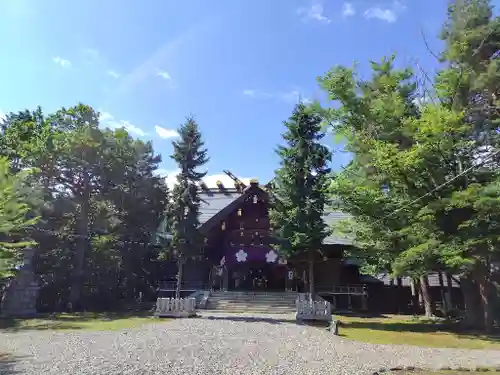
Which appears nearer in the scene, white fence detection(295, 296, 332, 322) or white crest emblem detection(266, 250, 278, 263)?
white fence detection(295, 296, 332, 322)

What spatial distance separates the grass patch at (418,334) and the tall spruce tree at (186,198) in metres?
9.53

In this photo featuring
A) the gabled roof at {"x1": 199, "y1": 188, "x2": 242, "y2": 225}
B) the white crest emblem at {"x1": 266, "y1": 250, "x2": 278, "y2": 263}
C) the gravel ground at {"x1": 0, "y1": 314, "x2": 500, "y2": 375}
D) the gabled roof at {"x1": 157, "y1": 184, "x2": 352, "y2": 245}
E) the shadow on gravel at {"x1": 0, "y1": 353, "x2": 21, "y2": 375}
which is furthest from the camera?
the gabled roof at {"x1": 199, "y1": 188, "x2": 242, "y2": 225}

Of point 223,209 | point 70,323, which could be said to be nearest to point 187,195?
point 223,209

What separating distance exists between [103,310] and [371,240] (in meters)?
17.4

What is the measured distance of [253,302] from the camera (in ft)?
81.1

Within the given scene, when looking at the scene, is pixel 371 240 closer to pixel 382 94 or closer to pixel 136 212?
pixel 382 94

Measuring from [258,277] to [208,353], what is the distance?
21.1 metres

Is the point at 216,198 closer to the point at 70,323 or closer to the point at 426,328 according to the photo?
the point at 70,323

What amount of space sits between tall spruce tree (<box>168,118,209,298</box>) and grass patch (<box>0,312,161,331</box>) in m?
4.31

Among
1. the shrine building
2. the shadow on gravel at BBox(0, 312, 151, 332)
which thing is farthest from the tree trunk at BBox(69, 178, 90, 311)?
the shrine building

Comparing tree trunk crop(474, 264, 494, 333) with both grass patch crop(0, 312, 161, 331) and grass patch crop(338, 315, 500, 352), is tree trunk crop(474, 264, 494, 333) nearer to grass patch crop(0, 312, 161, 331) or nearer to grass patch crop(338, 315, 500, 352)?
grass patch crop(338, 315, 500, 352)

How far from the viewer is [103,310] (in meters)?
A: 24.6

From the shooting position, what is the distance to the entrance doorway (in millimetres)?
29914

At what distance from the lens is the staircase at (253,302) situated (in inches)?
940
